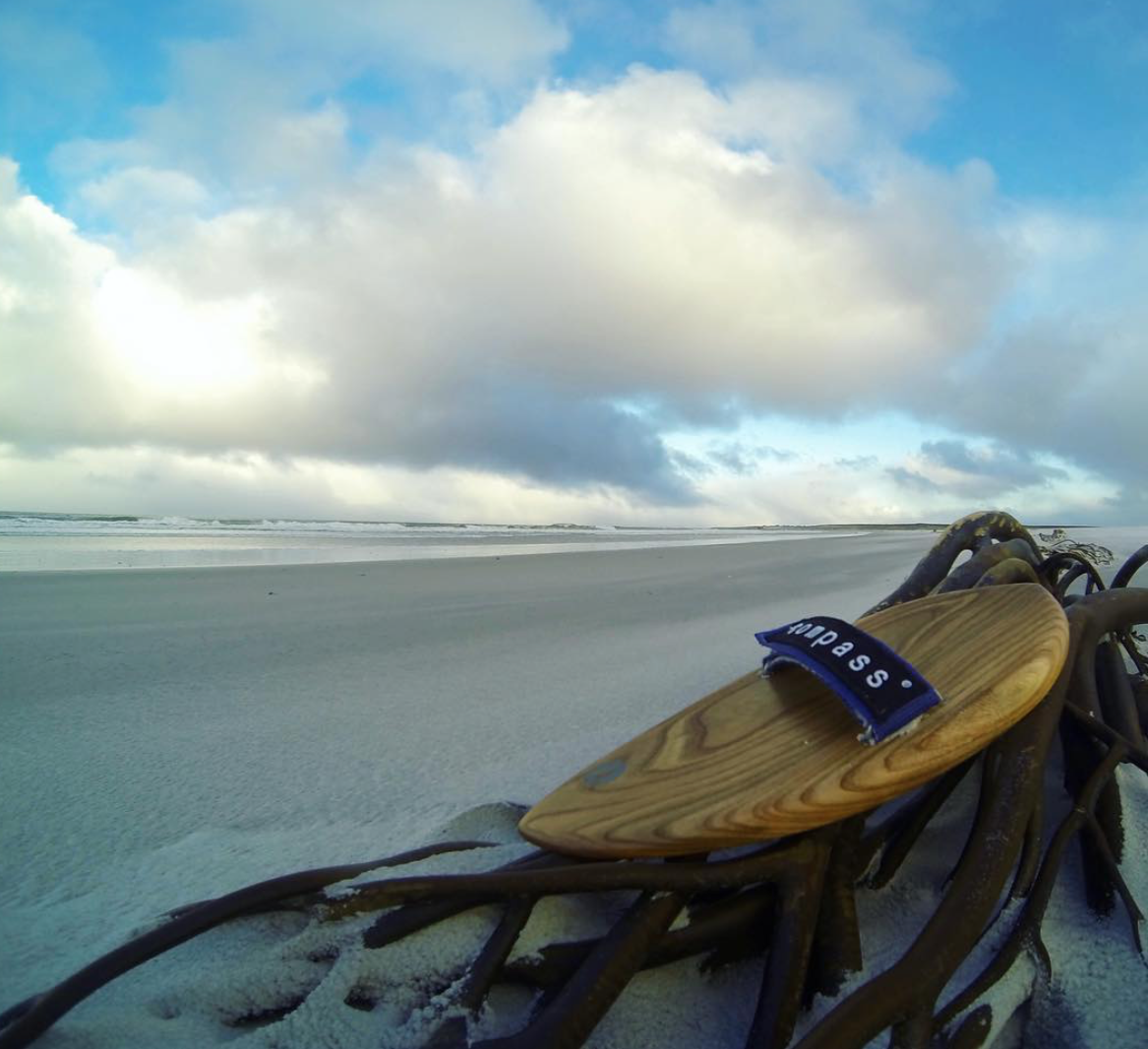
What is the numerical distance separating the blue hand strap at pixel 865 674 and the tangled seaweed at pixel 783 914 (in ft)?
0.49

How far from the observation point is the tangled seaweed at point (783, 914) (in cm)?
72

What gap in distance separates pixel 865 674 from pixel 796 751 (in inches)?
6.0

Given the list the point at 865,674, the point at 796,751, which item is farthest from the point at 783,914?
the point at 865,674

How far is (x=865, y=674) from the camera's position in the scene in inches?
39.9

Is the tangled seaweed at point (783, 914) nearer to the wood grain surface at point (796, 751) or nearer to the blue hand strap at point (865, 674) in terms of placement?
the wood grain surface at point (796, 751)

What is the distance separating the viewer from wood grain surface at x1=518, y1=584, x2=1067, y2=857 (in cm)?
89

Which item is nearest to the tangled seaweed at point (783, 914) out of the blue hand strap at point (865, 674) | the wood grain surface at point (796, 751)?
the wood grain surface at point (796, 751)

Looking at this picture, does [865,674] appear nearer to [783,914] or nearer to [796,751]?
[796,751]

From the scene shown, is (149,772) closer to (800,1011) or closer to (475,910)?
(475,910)

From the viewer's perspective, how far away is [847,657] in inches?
41.3

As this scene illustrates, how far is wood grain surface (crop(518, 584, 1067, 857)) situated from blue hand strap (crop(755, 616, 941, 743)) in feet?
0.10

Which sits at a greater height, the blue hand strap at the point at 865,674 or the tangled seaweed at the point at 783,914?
the blue hand strap at the point at 865,674

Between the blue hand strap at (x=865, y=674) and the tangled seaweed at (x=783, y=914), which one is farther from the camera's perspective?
the blue hand strap at (x=865, y=674)

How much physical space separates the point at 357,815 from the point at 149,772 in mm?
629
